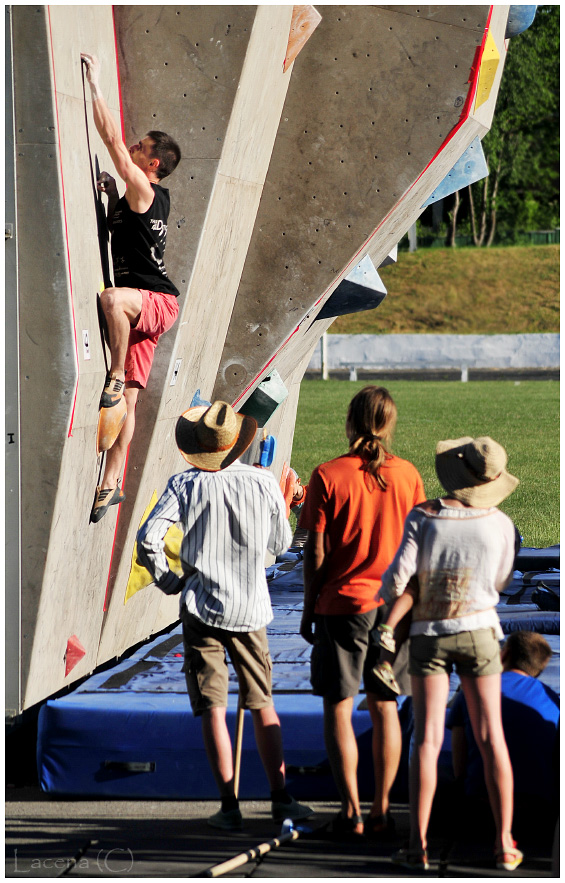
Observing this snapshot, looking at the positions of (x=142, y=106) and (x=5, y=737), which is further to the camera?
(x=142, y=106)

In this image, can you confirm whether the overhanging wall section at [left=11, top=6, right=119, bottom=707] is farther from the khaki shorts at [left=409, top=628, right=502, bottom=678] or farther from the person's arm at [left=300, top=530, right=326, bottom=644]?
the khaki shorts at [left=409, top=628, right=502, bottom=678]

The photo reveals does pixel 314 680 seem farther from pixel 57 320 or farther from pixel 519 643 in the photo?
pixel 57 320

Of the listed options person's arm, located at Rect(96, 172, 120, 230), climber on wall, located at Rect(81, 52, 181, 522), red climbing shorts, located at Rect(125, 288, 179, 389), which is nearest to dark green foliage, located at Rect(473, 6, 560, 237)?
climber on wall, located at Rect(81, 52, 181, 522)

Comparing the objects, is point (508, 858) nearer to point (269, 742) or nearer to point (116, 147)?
point (269, 742)

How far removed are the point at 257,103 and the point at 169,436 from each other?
245cm

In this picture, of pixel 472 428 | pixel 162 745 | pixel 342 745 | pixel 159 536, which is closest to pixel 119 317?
pixel 159 536

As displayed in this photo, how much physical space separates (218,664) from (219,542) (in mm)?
591

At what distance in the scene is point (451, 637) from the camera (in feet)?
13.4

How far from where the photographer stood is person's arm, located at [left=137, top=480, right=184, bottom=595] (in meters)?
4.48

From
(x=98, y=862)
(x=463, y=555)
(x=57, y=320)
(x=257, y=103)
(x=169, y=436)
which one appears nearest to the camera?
(x=463, y=555)

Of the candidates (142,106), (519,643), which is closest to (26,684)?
(519,643)

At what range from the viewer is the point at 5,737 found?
18.2 feet

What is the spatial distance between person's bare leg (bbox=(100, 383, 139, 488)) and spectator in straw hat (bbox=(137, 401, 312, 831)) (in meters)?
1.70

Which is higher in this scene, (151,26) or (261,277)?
(151,26)
